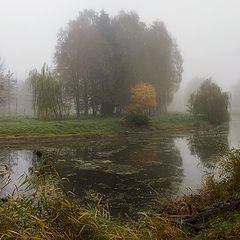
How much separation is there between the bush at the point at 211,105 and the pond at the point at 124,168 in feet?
57.3

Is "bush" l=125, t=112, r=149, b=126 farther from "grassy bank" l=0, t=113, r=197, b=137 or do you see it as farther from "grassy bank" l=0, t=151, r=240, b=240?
"grassy bank" l=0, t=151, r=240, b=240

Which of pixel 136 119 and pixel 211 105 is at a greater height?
pixel 211 105

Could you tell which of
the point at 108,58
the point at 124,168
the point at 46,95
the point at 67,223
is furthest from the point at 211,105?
the point at 67,223

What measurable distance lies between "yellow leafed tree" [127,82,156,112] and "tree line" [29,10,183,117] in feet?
3.36

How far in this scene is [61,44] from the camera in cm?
4934

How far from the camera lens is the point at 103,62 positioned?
47.8 meters

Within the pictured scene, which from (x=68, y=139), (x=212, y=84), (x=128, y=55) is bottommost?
(x=68, y=139)

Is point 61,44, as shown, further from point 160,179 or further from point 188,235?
point 188,235

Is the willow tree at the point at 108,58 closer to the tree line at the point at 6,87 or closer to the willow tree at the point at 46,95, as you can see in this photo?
the willow tree at the point at 46,95

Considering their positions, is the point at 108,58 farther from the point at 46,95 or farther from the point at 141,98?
the point at 46,95

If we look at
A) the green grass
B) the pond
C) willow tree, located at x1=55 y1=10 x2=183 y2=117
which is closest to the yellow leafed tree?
willow tree, located at x1=55 y1=10 x2=183 y2=117

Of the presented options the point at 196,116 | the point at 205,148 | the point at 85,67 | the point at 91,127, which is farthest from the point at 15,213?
the point at 196,116

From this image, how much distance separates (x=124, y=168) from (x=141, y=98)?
29021mm

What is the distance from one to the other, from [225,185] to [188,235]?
3.60m
